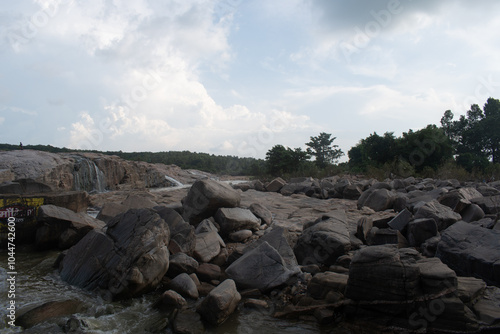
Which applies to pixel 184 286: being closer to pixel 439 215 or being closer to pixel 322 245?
pixel 322 245

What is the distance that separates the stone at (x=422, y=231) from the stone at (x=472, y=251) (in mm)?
550

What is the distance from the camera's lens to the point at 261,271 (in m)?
4.30

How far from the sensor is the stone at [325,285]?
377cm

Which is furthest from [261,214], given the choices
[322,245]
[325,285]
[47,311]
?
[47,311]

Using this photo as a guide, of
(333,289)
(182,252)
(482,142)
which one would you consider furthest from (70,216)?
(482,142)

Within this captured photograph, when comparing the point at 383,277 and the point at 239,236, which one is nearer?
the point at 383,277

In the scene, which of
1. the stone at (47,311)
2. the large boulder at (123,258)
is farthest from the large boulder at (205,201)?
the stone at (47,311)

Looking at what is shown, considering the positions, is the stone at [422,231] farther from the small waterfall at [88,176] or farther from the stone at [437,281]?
the small waterfall at [88,176]

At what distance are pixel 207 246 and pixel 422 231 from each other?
3540 millimetres

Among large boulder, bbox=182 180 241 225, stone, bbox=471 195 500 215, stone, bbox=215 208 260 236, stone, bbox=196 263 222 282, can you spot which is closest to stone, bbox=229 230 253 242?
stone, bbox=215 208 260 236

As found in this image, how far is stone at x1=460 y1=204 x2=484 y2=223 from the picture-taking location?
6250 mm

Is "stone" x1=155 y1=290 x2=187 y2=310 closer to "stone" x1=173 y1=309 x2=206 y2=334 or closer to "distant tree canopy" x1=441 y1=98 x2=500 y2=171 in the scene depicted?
"stone" x1=173 y1=309 x2=206 y2=334

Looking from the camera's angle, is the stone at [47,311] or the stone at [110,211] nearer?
the stone at [47,311]

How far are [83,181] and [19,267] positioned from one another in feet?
51.8
